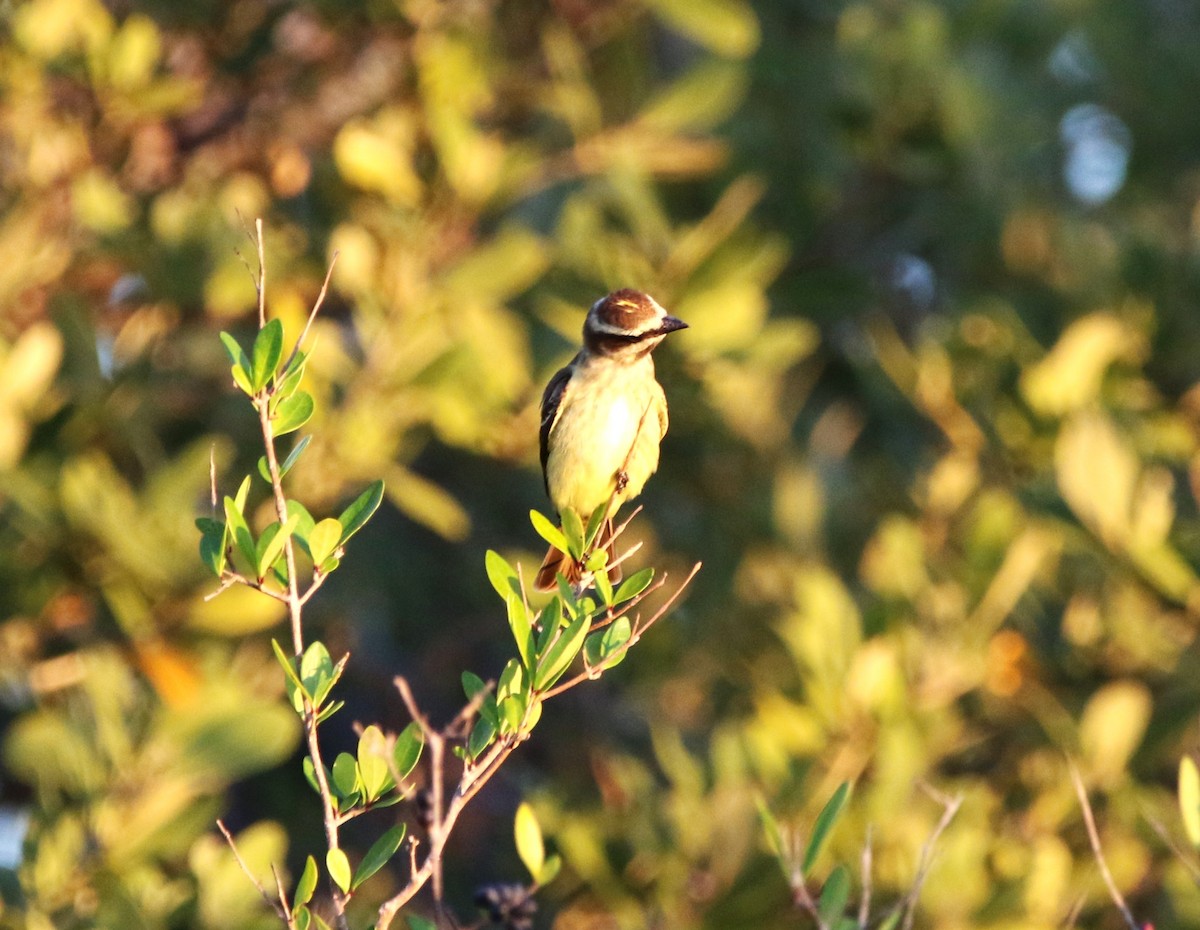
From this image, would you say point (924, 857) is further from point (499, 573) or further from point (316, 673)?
point (316, 673)

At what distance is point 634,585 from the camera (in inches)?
118

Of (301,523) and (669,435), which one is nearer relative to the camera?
(301,523)

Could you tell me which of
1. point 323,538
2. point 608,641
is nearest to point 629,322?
point 608,641

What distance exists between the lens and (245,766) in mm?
5207

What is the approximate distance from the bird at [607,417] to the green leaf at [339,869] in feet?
7.01

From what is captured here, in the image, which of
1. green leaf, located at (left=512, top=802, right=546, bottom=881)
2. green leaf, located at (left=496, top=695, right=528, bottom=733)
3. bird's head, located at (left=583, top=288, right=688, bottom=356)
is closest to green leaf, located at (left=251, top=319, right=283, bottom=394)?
green leaf, located at (left=496, top=695, right=528, bottom=733)

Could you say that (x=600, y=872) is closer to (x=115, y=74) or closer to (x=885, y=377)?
(x=885, y=377)

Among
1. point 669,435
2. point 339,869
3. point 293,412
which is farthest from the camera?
point 669,435

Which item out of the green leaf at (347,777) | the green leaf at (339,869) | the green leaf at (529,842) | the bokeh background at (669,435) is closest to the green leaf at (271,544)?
the green leaf at (347,777)

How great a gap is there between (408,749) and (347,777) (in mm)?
137

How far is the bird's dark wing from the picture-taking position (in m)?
5.26

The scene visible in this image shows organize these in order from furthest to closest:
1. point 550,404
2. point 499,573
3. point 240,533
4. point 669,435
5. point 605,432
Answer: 1. point 669,435
2. point 550,404
3. point 605,432
4. point 499,573
5. point 240,533

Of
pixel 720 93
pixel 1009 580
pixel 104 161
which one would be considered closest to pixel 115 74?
pixel 104 161

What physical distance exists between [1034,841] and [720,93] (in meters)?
2.90
